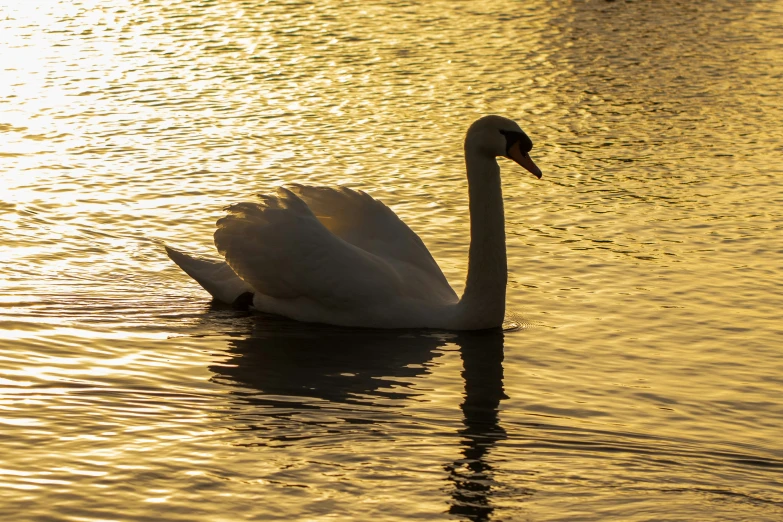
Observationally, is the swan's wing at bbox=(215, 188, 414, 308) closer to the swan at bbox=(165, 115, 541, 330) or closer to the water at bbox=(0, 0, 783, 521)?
the swan at bbox=(165, 115, 541, 330)

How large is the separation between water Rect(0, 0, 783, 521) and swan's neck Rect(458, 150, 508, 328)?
0.19 m

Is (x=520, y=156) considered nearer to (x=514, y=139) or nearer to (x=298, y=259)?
(x=514, y=139)

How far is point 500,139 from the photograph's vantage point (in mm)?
8836

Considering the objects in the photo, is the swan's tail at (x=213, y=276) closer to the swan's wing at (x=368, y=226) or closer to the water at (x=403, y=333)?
the water at (x=403, y=333)

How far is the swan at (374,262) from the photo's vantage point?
28.8 ft

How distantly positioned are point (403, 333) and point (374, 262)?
1.68ft

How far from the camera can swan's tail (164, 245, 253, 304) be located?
946cm

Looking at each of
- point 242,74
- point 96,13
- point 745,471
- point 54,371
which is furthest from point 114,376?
point 96,13

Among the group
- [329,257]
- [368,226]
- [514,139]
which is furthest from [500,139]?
[329,257]

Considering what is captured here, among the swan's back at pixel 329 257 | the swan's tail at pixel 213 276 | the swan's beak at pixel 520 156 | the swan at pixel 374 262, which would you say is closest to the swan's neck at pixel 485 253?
the swan at pixel 374 262

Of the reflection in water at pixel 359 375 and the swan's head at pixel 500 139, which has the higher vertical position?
the swan's head at pixel 500 139

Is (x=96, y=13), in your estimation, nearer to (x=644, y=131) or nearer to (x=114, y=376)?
(x=644, y=131)

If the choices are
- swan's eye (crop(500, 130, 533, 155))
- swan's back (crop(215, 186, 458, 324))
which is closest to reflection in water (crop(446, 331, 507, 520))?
swan's back (crop(215, 186, 458, 324))

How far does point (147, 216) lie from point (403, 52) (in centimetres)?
853
